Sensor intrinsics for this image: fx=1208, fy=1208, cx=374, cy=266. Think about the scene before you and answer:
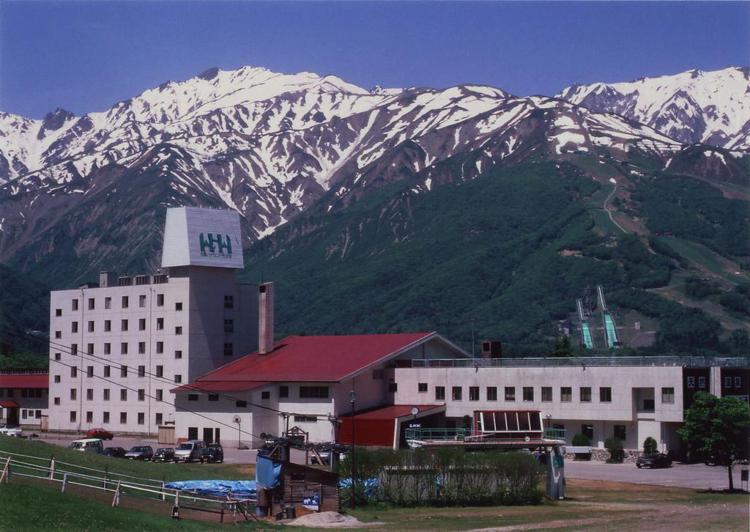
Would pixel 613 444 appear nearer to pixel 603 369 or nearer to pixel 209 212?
pixel 603 369

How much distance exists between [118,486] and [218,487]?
10.2 m

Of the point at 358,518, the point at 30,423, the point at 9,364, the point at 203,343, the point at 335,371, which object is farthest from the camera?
the point at 9,364

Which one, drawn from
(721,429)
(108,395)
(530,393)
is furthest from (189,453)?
(721,429)

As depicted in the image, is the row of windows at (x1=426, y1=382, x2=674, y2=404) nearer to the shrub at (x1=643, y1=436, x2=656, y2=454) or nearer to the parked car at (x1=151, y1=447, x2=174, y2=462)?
the shrub at (x1=643, y1=436, x2=656, y2=454)

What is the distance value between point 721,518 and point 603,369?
36.9 metres

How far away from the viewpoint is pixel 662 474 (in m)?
72.4

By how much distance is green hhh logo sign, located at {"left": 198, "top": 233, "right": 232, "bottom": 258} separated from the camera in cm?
10388

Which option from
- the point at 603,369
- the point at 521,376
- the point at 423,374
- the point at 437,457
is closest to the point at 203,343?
the point at 423,374

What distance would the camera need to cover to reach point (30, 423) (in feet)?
393

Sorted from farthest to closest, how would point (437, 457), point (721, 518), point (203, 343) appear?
point (203, 343)
point (437, 457)
point (721, 518)

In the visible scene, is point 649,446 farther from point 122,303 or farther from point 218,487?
point 122,303

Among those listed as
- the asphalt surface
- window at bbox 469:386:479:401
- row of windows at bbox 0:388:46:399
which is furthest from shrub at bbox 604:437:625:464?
row of windows at bbox 0:388:46:399

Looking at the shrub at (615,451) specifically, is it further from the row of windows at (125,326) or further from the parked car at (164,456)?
the row of windows at (125,326)

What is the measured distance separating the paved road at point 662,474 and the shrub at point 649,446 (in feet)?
5.48
